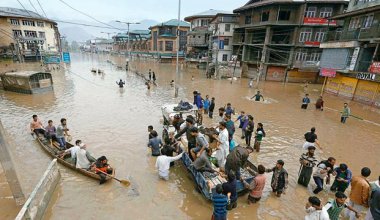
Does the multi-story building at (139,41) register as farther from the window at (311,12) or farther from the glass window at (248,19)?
the window at (311,12)

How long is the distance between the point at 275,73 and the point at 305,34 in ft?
24.4

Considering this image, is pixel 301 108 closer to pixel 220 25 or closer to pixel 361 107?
pixel 361 107

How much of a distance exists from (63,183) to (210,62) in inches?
1662

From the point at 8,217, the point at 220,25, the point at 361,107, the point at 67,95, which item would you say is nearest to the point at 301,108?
the point at 361,107

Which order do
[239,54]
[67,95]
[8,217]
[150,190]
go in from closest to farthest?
1. [8,217]
2. [150,190]
3. [67,95]
4. [239,54]

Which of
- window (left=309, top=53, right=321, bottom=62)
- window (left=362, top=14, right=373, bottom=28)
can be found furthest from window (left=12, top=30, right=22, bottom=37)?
window (left=362, top=14, right=373, bottom=28)

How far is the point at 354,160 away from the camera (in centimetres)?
1105

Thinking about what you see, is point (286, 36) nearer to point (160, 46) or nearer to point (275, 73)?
point (275, 73)

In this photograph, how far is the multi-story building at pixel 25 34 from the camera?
53.5 meters

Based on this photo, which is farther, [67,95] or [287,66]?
[287,66]

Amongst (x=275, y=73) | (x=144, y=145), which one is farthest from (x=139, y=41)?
(x=144, y=145)

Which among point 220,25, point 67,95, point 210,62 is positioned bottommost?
point 67,95

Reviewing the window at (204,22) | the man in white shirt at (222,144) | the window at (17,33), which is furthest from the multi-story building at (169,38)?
the man in white shirt at (222,144)

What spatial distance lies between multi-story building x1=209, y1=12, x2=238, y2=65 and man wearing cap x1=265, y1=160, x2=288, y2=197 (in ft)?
120
